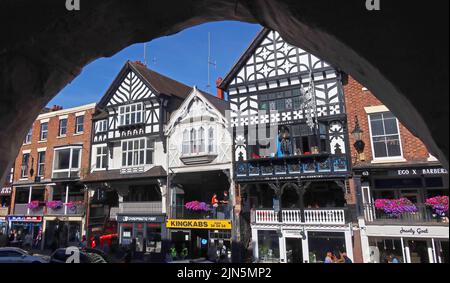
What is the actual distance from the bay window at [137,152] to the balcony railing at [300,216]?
9622 millimetres

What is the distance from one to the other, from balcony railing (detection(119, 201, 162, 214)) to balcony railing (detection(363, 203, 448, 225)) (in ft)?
45.5

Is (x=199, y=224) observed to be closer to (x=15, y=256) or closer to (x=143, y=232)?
(x=143, y=232)

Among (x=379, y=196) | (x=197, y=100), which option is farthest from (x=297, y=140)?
(x=197, y=100)

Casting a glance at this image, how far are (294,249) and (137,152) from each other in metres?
13.6

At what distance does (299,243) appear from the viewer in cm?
1944

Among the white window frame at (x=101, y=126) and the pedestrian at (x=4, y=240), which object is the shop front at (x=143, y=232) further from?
the pedestrian at (x=4, y=240)

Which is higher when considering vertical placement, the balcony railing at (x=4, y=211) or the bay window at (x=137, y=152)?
the bay window at (x=137, y=152)

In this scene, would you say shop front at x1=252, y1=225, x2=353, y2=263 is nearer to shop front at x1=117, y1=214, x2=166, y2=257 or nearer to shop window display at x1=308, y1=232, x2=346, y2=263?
shop window display at x1=308, y1=232, x2=346, y2=263

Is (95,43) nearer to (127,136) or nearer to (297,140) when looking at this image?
(297,140)

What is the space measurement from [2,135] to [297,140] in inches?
742

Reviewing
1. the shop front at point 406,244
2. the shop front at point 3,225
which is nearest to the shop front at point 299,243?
the shop front at point 406,244

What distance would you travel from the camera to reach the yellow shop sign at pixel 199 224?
70.4ft

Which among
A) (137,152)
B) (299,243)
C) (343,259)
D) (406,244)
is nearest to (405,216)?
(406,244)
